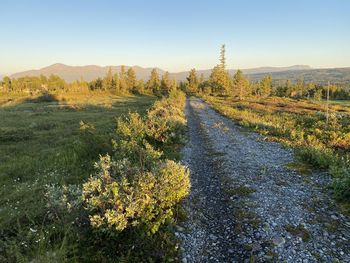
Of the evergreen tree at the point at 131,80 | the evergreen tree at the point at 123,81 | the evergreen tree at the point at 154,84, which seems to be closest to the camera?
the evergreen tree at the point at 123,81

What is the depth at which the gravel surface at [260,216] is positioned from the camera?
7137mm

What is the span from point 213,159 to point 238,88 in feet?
304

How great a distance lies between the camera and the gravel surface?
7.14 metres

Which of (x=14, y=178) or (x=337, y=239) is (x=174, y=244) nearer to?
(x=337, y=239)

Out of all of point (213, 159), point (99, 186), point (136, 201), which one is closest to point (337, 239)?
point (136, 201)

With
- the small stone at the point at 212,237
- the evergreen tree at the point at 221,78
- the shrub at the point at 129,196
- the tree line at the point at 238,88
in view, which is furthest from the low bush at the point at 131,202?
the evergreen tree at the point at 221,78

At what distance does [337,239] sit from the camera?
759cm

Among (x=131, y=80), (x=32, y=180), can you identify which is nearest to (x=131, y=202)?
(x=32, y=180)

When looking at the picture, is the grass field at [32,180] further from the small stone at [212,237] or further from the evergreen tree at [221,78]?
the evergreen tree at [221,78]

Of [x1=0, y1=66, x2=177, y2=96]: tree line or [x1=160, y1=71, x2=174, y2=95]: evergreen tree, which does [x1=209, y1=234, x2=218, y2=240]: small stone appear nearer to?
[x1=0, y1=66, x2=177, y2=96]: tree line

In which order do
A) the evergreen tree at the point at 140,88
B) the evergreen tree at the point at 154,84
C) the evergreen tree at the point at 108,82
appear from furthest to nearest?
the evergreen tree at the point at 154,84 < the evergreen tree at the point at 108,82 < the evergreen tree at the point at 140,88

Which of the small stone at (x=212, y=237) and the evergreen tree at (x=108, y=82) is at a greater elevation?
the evergreen tree at (x=108, y=82)

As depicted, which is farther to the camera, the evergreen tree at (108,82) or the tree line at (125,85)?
the evergreen tree at (108,82)

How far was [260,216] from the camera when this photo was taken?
8867 mm
